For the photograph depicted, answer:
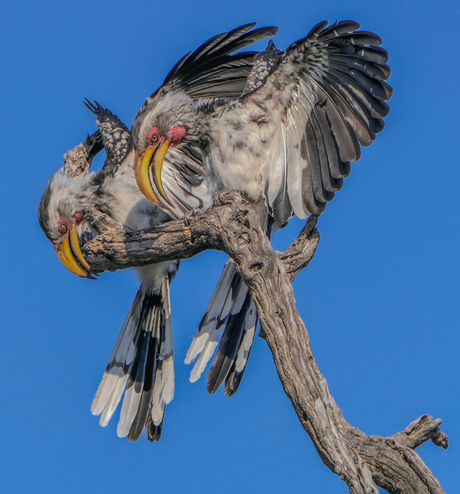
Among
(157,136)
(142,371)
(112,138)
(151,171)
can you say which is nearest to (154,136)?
(157,136)

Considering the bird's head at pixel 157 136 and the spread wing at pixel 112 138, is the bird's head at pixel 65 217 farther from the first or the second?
the bird's head at pixel 157 136

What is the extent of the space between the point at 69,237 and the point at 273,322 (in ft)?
8.26

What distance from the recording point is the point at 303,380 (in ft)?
11.8

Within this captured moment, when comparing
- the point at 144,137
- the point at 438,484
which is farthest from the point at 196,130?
the point at 438,484

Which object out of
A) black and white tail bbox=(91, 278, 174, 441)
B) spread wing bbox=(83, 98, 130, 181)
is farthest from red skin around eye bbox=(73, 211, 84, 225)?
black and white tail bbox=(91, 278, 174, 441)

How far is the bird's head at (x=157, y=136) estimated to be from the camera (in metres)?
4.79

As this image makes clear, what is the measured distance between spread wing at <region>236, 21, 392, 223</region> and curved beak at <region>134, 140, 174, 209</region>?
774 millimetres

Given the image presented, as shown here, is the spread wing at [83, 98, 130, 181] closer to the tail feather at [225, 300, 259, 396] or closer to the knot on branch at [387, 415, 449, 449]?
the tail feather at [225, 300, 259, 396]

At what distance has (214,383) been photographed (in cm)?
511

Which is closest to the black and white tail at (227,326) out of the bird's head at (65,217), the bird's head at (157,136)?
the bird's head at (157,136)

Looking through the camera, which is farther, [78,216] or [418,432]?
[78,216]

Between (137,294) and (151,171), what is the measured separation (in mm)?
1705

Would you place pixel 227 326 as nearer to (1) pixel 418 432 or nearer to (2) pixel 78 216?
(2) pixel 78 216

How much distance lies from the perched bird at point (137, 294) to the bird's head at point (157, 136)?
30.7 inches
